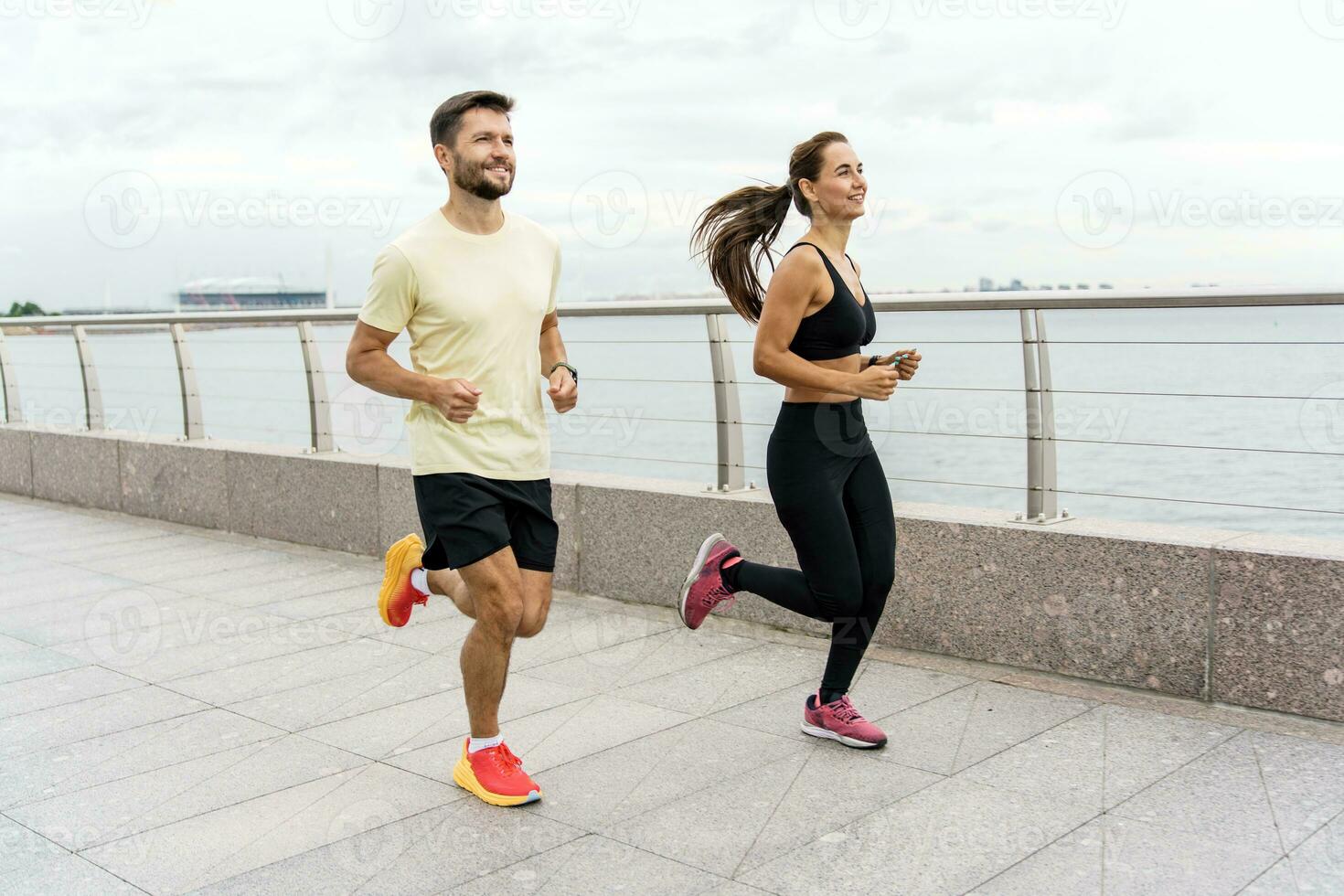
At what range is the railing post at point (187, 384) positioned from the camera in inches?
361

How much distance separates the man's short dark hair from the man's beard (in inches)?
2.9

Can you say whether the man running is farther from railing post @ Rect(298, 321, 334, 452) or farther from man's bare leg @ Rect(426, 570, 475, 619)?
railing post @ Rect(298, 321, 334, 452)

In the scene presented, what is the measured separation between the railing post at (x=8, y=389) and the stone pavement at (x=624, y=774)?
616cm

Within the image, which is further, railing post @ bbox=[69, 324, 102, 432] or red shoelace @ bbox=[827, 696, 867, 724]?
railing post @ bbox=[69, 324, 102, 432]

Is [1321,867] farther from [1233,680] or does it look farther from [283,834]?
[283,834]

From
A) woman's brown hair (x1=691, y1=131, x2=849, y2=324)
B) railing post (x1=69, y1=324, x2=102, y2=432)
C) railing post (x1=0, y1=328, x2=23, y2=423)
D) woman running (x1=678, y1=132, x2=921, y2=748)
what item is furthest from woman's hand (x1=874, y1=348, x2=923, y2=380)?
railing post (x1=0, y1=328, x2=23, y2=423)

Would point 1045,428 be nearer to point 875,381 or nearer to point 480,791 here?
point 875,381

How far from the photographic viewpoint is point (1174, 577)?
15.0 feet

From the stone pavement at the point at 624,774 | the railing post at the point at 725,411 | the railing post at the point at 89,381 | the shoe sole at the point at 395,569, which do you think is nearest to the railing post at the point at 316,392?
the stone pavement at the point at 624,774

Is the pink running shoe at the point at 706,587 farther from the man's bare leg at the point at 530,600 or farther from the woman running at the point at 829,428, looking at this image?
the man's bare leg at the point at 530,600

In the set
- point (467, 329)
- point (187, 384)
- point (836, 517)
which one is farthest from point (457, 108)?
point (187, 384)

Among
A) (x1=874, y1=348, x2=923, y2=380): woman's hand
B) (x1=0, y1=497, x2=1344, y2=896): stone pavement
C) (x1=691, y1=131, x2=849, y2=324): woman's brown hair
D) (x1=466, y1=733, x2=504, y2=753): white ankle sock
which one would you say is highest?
(x1=691, y1=131, x2=849, y2=324): woman's brown hair

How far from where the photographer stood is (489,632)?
3.82 meters

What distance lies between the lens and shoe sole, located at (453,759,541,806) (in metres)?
3.74
